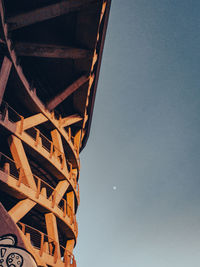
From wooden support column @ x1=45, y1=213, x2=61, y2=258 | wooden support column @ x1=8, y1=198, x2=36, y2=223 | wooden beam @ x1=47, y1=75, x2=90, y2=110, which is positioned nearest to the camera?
wooden support column @ x1=8, y1=198, x2=36, y2=223

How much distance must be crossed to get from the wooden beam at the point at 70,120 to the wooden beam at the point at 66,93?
61.8 inches

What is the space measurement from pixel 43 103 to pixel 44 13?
5131 mm

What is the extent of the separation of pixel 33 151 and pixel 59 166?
2.12m

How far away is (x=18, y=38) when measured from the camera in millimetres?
13852

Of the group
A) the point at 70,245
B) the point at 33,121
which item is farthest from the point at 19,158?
the point at 70,245

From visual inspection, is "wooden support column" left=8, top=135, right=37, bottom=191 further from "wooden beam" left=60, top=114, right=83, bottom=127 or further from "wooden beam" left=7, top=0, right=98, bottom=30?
"wooden beam" left=60, top=114, right=83, bottom=127

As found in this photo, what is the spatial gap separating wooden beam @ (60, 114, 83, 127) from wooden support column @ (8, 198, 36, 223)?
250 inches

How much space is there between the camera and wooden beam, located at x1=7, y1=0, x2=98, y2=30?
415 inches

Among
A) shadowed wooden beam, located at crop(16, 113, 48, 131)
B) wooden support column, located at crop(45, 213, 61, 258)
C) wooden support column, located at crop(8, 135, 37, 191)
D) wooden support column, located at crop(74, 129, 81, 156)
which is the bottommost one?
wooden support column, located at crop(45, 213, 61, 258)

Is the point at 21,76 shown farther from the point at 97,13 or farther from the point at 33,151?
the point at 97,13

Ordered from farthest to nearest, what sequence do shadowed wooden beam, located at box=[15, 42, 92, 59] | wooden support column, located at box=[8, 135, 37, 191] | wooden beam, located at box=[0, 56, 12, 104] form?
shadowed wooden beam, located at box=[15, 42, 92, 59] < wooden support column, located at box=[8, 135, 37, 191] < wooden beam, located at box=[0, 56, 12, 104]

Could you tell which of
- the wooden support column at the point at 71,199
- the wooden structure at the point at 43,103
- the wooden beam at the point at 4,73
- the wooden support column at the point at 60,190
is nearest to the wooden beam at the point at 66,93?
the wooden structure at the point at 43,103

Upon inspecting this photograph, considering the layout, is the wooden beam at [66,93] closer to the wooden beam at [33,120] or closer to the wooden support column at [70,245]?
the wooden beam at [33,120]

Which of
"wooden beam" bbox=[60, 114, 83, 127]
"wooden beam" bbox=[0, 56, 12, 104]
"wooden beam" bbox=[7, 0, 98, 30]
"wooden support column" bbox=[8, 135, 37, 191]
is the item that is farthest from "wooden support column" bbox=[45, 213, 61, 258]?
"wooden beam" bbox=[7, 0, 98, 30]
